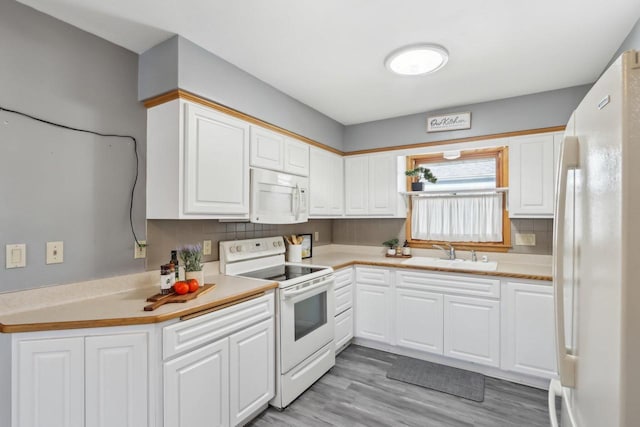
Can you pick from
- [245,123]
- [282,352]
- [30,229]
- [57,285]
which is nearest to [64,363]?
[57,285]

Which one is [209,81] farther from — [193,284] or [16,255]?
[16,255]

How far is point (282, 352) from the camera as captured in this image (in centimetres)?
223

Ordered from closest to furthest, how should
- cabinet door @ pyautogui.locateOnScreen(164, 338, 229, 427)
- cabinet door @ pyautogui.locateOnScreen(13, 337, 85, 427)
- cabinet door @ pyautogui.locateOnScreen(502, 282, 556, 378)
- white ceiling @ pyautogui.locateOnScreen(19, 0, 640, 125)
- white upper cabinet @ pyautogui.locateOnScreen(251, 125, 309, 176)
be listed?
cabinet door @ pyautogui.locateOnScreen(13, 337, 85, 427), cabinet door @ pyautogui.locateOnScreen(164, 338, 229, 427), white ceiling @ pyautogui.locateOnScreen(19, 0, 640, 125), cabinet door @ pyautogui.locateOnScreen(502, 282, 556, 378), white upper cabinet @ pyautogui.locateOnScreen(251, 125, 309, 176)

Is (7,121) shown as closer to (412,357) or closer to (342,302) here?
(342,302)

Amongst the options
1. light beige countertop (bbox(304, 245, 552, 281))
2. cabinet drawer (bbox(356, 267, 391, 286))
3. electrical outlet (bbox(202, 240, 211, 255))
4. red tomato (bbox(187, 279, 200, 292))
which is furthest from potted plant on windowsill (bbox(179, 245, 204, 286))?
cabinet drawer (bbox(356, 267, 391, 286))

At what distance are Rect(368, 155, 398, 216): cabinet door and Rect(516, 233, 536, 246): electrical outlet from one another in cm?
123

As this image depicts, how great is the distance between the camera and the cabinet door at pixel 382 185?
3.58 m

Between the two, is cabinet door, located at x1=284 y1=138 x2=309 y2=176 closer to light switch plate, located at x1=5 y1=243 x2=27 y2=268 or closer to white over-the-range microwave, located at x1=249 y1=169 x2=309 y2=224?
white over-the-range microwave, located at x1=249 y1=169 x2=309 y2=224

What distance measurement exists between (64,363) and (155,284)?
0.76m

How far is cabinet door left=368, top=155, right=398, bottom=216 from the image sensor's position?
3584mm

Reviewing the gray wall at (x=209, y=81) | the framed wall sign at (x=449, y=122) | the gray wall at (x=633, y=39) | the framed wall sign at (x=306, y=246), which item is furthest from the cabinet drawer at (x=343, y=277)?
the gray wall at (x=633, y=39)

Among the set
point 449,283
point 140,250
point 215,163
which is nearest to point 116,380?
point 140,250

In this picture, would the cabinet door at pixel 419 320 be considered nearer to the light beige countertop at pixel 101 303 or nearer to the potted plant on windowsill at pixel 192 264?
the light beige countertop at pixel 101 303

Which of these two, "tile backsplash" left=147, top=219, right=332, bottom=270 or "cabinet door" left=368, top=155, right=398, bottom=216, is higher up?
"cabinet door" left=368, top=155, right=398, bottom=216
